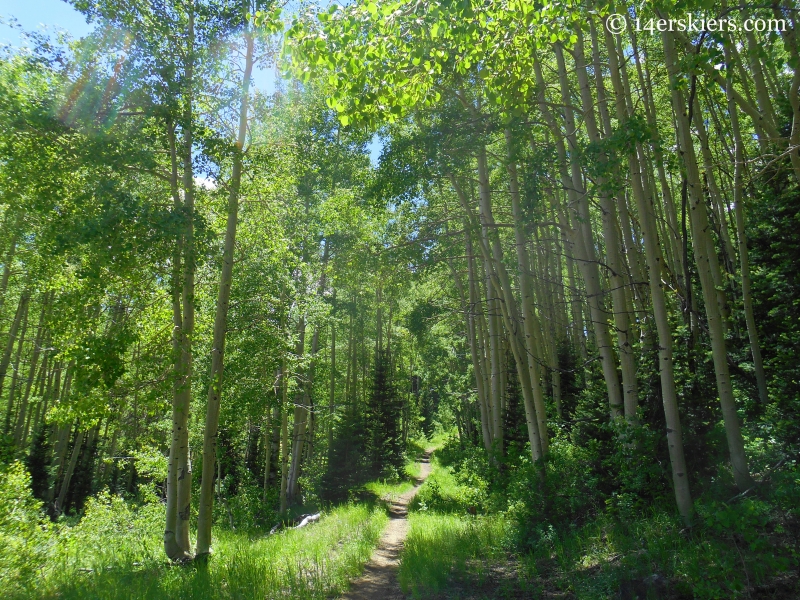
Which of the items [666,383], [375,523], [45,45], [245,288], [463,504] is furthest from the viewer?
[463,504]

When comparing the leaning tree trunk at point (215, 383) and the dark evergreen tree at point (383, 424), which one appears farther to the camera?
the dark evergreen tree at point (383, 424)

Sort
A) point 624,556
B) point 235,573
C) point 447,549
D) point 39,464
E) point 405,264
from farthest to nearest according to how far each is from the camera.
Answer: point 39,464
point 405,264
point 447,549
point 235,573
point 624,556

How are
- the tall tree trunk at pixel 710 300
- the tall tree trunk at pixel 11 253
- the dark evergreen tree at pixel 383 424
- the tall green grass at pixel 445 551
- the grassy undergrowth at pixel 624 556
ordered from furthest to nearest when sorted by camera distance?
the dark evergreen tree at pixel 383 424 → the tall tree trunk at pixel 11 253 → the tall green grass at pixel 445 551 → the tall tree trunk at pixel 710 300 → the grassy undergrowth at pixel 624 556

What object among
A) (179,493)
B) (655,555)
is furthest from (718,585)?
(179,493)

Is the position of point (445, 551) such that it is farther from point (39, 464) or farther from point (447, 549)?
point (39, 464)

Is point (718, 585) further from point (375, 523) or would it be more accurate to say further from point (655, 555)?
point (375, 523)

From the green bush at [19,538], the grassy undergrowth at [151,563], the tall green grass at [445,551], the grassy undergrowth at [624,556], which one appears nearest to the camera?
the grassy undergrowth at [624,556]

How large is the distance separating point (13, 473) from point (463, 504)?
32.3ft

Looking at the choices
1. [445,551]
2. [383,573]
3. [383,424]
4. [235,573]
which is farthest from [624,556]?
[383,424]

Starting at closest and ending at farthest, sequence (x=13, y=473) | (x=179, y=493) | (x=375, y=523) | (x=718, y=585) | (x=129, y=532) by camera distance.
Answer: (x=718, y=585) → (x=179, y=493) → (x=13, y=473) → (x=129, y=532) → (x=375, y=523)

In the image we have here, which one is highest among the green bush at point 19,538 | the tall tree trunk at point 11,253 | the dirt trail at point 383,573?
the tall tree trunk at point 11,253

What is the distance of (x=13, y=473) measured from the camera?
30.9ft

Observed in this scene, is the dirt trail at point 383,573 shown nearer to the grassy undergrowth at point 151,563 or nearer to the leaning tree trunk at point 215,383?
the grassy undergrowth at point 151,563

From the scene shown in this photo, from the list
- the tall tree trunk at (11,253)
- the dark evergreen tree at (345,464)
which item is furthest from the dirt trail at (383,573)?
the tall tree trunk at (11,253)
